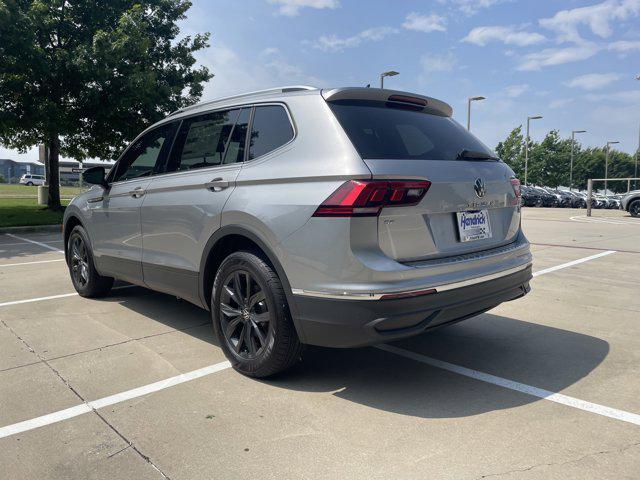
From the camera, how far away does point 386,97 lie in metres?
3.36

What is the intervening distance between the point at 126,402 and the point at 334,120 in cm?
212

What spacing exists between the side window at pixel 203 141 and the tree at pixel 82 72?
477 inches

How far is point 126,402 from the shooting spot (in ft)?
9.96

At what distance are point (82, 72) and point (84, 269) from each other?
10975 mm

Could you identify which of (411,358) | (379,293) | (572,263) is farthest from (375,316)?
(572,263)

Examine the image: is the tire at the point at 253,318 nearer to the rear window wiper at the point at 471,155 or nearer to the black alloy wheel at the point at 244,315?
the black alloy wheel at the point at 244,315

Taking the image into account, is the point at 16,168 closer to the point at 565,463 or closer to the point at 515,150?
the point at 515,150

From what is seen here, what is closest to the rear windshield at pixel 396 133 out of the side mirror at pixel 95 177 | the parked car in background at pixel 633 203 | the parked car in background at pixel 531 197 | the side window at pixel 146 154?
the side window at pixel 146 154

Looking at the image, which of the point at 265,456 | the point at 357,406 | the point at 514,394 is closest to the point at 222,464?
the point at 265,456

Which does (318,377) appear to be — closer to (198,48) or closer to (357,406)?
(357,406)

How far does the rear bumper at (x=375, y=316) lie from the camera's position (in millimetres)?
2715

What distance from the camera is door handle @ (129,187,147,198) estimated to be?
4.50 metres

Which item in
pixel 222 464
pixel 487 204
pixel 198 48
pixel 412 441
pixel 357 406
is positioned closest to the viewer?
pixel 222 464

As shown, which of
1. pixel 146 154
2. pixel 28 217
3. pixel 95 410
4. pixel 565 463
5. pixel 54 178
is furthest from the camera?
pixel 54 178
